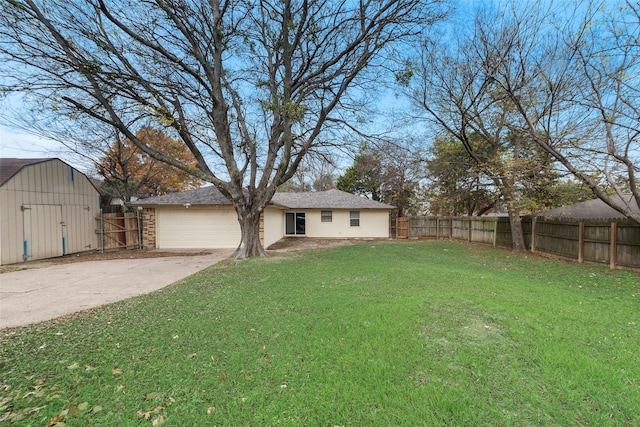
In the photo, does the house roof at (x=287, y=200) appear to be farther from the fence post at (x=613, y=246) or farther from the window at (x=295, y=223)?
the fence post at (x=613, y=246)

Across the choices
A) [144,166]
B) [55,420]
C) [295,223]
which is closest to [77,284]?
[55,420]

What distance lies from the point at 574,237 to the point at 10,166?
19174 millimetres

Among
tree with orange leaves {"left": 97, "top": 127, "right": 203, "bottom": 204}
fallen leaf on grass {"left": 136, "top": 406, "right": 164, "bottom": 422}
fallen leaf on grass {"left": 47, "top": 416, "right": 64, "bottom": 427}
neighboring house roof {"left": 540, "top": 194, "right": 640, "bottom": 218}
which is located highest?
tree with orange leaves {"left": 97, "top": 127, "right": 203, "bottom": 204}

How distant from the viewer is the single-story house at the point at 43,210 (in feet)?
29.0

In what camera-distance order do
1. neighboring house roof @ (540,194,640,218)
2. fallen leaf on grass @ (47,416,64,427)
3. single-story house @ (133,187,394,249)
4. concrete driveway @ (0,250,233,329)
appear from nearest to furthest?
fallen leaf on grass @ (47,416,64,427)
concrete driveway @ (0,250,233,329)
neighboring house roof @ (540,194,640,218)
single-story house @ (133,187,394,249)

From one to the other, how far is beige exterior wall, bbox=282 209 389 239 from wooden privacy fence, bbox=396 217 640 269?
207 inches

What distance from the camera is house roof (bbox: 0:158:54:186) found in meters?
8.93

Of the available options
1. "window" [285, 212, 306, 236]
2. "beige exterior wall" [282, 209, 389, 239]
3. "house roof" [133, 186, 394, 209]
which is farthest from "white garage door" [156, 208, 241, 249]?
"beige exterior wall" [282, 209, 389, 239]

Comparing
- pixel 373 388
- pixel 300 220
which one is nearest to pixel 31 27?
pixel 373 388

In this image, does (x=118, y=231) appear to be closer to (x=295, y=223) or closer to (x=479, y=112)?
(x=295, y=223)

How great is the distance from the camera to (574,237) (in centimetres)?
939

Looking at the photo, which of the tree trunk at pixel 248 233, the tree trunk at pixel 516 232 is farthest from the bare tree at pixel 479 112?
the tree trunk at pixel 248 233

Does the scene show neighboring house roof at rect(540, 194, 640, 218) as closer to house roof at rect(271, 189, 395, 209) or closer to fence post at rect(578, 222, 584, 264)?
fence post at rect(578, 222, 584, 264)

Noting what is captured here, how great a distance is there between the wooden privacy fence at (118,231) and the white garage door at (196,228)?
122 cm
